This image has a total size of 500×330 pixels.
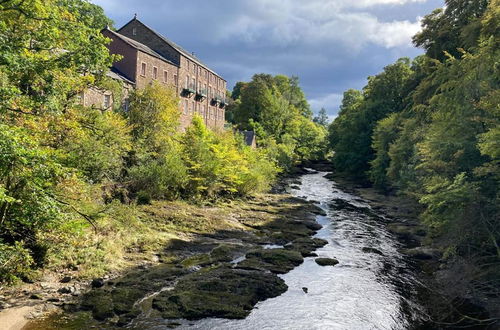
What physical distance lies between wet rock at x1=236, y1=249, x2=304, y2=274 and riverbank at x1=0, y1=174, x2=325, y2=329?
0.05 metres

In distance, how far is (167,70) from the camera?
149 ft

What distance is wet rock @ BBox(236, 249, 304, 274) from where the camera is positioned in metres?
18.4

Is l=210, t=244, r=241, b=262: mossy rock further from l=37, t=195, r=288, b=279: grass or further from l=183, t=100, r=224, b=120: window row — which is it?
l=183, t=100, r=224, b=120: window row

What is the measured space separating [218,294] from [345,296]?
499 cm

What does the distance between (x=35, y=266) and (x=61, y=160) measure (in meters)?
4.10

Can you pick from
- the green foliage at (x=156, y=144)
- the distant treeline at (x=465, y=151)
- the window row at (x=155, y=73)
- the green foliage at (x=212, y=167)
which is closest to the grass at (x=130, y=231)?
the green foliage at (x=156, y=144)

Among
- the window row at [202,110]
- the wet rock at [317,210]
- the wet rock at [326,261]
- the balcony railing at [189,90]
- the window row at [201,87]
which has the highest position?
the window row at [201,87]

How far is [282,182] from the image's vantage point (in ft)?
176

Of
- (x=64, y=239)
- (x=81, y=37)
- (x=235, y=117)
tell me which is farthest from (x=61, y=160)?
(x=235, y=117)

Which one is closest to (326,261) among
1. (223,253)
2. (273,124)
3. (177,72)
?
(223,253)

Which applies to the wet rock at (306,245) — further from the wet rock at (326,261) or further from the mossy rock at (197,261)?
the mossy rock at (197,261)

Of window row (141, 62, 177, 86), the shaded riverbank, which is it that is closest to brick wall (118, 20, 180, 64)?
window row (141, 62, 177, 86)

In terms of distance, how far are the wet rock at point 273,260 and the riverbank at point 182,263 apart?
48 mm

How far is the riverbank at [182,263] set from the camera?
42.9 ft
